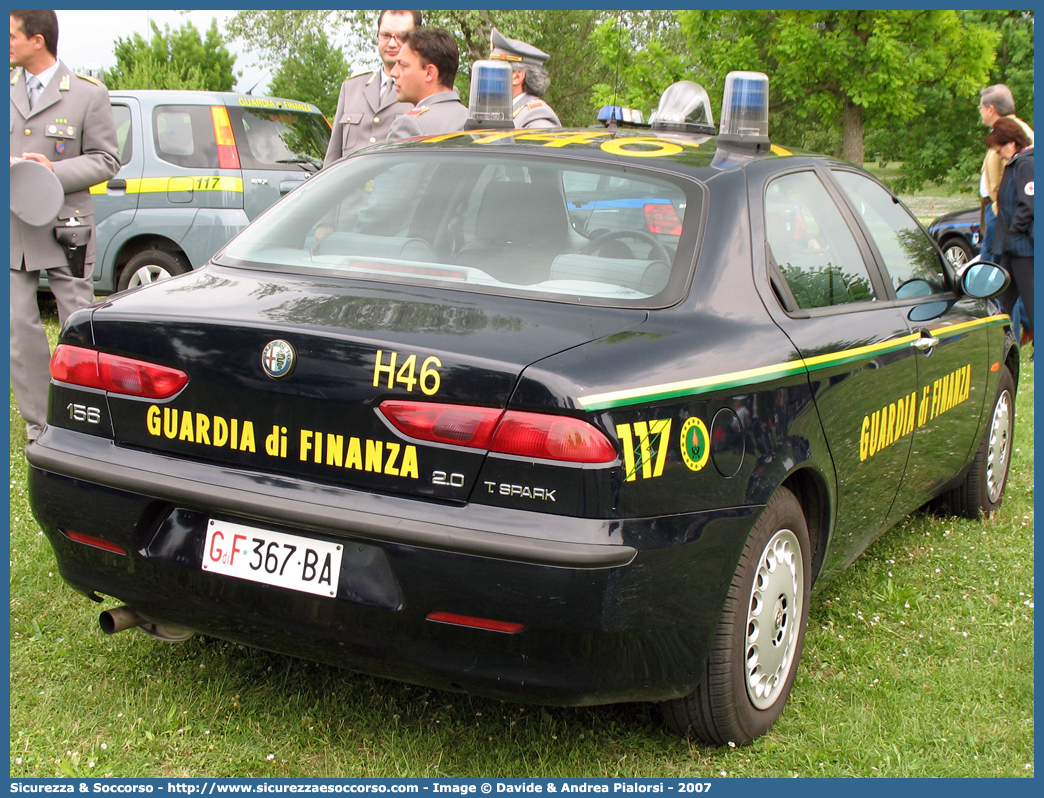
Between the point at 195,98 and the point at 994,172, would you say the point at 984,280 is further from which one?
the point at 195,98

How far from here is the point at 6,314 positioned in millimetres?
5074

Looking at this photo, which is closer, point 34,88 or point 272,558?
point 272,558

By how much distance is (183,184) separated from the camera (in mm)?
8664

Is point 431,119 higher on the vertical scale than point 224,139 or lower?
higher

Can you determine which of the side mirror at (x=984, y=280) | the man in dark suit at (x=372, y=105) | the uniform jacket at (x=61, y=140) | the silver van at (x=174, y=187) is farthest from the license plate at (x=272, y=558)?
the silver van at (x=174, y=187)

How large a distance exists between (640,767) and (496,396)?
44.3 inches

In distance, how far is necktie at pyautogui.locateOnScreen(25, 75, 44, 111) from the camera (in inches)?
199

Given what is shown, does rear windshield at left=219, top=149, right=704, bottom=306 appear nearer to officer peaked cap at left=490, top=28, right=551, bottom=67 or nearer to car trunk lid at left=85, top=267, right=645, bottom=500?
car trunk lid at left=85, top=267, right=645, bottom=500

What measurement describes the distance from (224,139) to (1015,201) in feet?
20.2

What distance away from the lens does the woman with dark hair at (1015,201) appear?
817cm

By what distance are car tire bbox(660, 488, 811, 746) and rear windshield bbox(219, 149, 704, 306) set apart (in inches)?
26.4

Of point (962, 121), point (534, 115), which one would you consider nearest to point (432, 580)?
point (534, 115)

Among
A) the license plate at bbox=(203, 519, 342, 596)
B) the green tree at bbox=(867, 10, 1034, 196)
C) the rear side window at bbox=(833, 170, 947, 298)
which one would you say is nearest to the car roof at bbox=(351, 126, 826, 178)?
the rear side window at bbox=(833, 170, 947, 298)

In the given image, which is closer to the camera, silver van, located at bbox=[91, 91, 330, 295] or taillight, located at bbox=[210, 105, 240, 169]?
silver van, located at bbox=[91, 91, 330, 295]
